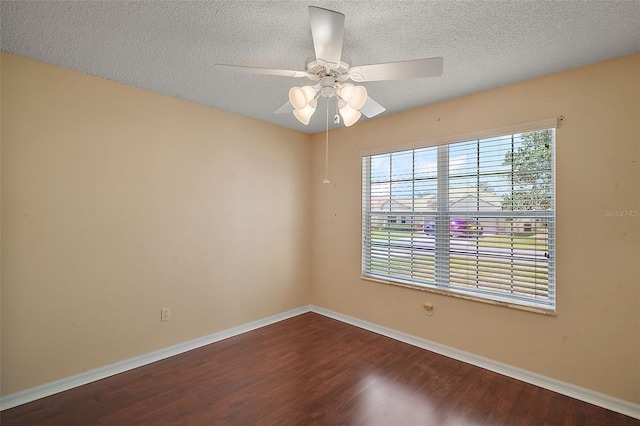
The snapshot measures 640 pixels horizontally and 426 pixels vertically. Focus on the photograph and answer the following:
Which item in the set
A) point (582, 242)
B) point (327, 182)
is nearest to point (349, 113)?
point (327, 182)

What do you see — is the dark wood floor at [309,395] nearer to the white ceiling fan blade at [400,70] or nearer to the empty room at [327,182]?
the empty room at [327,182]

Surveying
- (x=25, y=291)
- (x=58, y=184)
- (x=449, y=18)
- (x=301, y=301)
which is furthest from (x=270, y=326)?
(x=449, y=18)

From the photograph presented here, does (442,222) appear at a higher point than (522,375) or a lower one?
higher

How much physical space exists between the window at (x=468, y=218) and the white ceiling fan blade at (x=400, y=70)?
4.70ft

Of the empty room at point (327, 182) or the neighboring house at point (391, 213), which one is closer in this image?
the empty room at point (327, 182)

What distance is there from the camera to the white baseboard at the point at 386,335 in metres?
2.08

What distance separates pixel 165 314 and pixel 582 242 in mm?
3547

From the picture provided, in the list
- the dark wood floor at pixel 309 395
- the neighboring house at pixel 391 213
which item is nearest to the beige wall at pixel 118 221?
the dark wood floor at pixel 309 395

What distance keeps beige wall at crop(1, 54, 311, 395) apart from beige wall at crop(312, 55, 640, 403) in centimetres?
187

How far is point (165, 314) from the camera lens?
282 cm

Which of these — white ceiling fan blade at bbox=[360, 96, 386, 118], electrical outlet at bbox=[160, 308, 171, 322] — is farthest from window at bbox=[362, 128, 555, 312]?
electrical outlet at bbox=[160, 308, 171, 322]

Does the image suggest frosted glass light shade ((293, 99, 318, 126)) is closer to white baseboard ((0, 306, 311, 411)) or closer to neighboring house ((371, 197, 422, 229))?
neighboring house ((371, 197, 422, 229))

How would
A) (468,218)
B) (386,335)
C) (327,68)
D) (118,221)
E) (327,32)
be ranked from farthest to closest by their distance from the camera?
(386,335) < (468,218) < (118,221) < (327,68) < (327,32)

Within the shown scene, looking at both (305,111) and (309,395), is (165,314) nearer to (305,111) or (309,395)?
(309,395)
